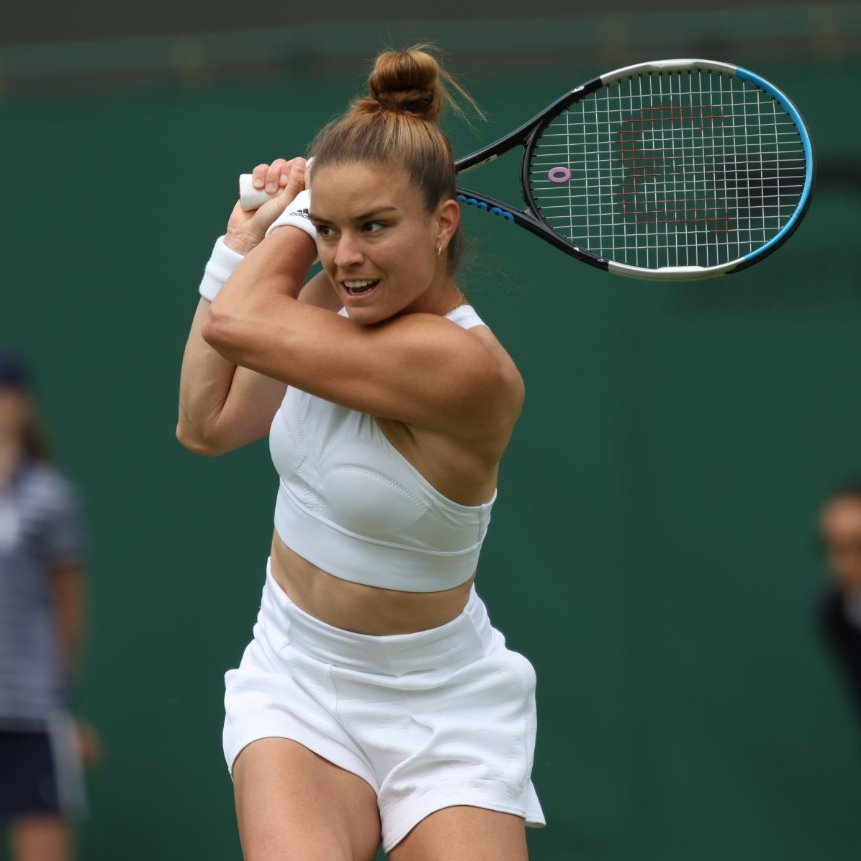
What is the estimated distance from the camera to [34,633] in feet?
16.6

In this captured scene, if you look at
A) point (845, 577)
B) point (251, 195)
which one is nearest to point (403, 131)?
point (251, 195)

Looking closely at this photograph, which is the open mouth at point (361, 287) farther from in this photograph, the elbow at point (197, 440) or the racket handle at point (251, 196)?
the elbow at point (197, 440)

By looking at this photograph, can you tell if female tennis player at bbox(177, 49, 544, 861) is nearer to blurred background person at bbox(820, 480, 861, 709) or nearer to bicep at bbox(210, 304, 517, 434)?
bicep at bbox(210, 304, 517, 434)

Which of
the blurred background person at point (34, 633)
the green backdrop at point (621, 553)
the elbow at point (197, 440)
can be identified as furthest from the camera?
the green backdrop at point (621, 553)

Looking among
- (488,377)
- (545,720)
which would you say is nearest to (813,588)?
(545,720)

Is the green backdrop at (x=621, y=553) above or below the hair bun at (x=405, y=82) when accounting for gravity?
below

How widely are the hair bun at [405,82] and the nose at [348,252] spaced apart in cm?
31

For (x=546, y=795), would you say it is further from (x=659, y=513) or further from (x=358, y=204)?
(x=358, y=204)

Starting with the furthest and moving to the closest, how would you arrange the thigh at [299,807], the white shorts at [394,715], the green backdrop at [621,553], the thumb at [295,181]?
the green backdrop at [621,553], the thumb at [295,181], the white shorts at [394,715], the thigh at [299,807]

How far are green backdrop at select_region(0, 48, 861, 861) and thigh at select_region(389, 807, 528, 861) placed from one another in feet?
7.90

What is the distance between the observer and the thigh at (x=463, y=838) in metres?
2.87

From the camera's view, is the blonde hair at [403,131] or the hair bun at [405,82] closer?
the blonde hair at [403,131]

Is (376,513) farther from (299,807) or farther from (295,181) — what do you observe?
(295,181)

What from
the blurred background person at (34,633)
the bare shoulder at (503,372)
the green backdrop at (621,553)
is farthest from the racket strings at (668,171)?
the blurred background person at (34,633)
